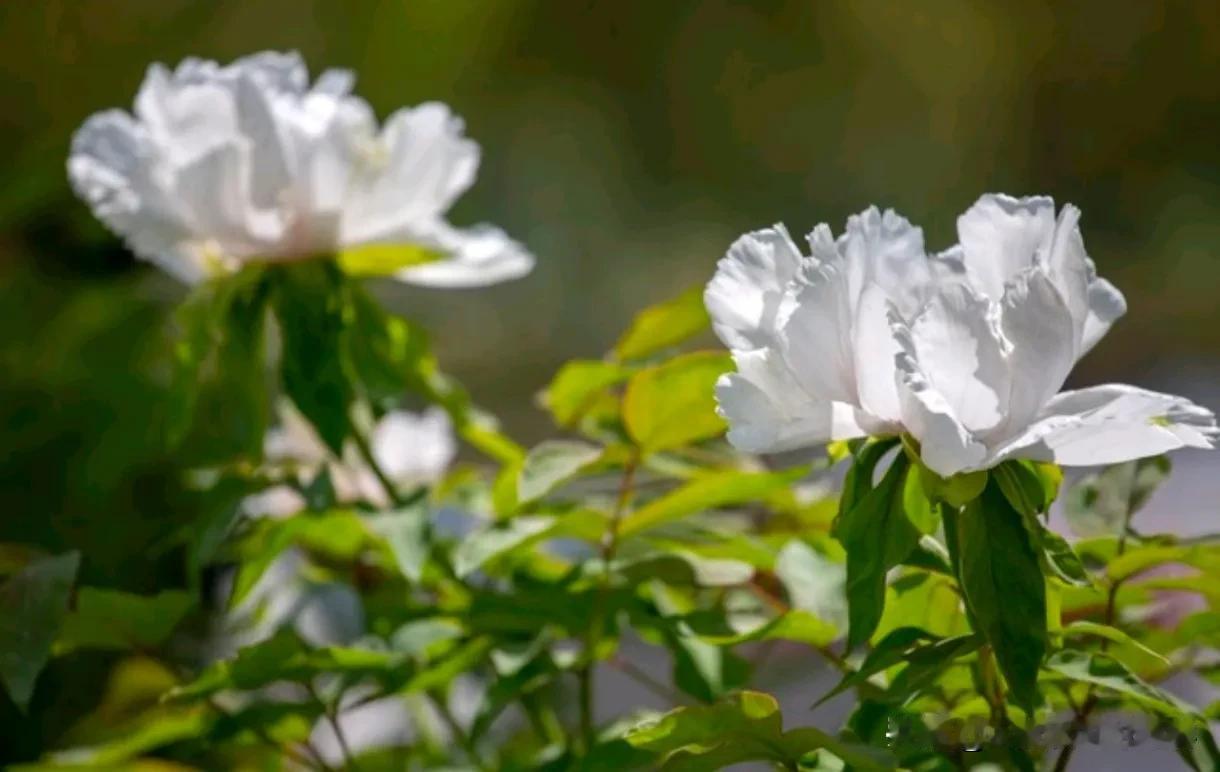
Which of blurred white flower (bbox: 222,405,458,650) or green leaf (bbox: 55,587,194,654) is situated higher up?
green leaf (bbox: 55,587,194,654)

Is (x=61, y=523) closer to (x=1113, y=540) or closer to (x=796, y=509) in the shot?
(x=796, y=509)

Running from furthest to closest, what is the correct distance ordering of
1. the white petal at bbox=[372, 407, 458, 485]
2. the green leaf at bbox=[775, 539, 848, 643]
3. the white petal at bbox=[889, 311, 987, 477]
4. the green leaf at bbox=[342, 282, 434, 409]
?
1. the white petal at bbox=[372, 407, 458, 485]
2. the green leaf at bbox=[342, 282, 434, 409]
3. the green leaf at bbox=[775, 539, 848, 643]
4. the white petal at bbox=[889, 311, 987, 477]

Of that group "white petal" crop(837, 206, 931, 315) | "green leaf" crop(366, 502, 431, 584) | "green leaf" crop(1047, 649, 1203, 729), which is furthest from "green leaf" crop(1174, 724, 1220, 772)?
"green leaf" crop(366, 502, 431, 584)

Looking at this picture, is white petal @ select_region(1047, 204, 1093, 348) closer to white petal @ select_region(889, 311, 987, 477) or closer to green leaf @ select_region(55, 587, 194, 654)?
white petal @ select_region(889, 311, 987, 477)

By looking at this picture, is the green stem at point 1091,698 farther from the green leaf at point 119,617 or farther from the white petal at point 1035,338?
the green leaf at point 119,617

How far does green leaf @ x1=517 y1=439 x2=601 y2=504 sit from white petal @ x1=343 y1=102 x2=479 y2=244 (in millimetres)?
122

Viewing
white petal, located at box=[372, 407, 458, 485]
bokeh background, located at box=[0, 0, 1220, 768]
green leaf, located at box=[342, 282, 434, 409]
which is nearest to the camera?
green leaf, located at box=[342, 282, 434, 409]

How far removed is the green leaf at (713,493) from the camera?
406 mm

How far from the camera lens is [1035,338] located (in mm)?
298

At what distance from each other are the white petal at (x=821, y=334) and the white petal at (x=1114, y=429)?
4cm

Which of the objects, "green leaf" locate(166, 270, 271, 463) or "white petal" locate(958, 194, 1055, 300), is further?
"green leaf" locate(166, 270, 271, 463)

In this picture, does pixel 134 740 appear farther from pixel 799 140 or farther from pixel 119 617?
pixel 799 140

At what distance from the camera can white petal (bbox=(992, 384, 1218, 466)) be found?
0.97 ft

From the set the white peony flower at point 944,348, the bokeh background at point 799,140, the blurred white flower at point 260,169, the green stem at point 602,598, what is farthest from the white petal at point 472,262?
the bokeh background at point 799,140
